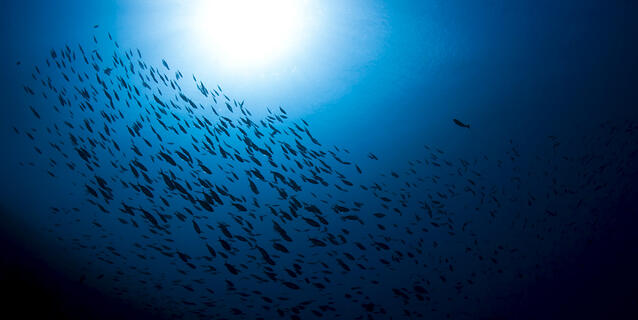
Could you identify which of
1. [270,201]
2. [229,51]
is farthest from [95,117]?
[270,201]

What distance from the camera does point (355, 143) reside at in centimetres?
1169

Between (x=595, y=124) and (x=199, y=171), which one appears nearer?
(x=595, y=124)

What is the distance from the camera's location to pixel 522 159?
37.6 feet

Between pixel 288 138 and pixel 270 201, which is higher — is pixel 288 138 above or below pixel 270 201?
below

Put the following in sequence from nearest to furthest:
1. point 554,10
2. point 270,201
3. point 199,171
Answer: point 554,10 < point 199,171 < point 270,201

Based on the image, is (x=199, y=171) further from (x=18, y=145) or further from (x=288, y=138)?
(x=18, y=145)

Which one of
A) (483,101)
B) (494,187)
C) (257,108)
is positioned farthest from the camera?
(494,187)

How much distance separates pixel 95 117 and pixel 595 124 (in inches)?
664

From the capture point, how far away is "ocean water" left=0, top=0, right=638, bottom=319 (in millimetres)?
7992

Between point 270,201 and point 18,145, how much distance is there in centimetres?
1145

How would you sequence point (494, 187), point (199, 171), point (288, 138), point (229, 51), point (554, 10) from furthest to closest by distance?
point (199, 171), point (494, 187), point (288, 138), point (229, 51), point (554, 10)

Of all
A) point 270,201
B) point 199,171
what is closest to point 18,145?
point 199,171

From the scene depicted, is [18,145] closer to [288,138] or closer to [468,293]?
[288,138]

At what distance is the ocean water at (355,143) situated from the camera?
315 inches
